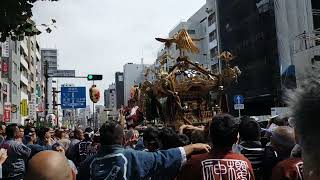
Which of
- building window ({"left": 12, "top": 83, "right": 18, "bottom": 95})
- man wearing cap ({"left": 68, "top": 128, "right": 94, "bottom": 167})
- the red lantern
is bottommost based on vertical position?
man wearing cap ({"left": 68, "top": 128, "right": 94, "bottom": 167})

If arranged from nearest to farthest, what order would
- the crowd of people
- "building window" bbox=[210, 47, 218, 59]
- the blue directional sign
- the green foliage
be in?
the crowd of people < the green foliage < the blue directional sign < "building window" bbox=[210, 47, 218, 59]

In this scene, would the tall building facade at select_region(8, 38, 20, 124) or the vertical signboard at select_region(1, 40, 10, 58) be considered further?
the tall building facade at select_region(8, 38, 20, 124)

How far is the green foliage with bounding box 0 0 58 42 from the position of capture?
7.68 m

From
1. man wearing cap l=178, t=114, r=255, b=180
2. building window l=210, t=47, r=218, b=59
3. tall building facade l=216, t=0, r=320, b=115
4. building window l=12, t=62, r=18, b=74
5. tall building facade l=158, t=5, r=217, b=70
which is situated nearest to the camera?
man wearing cap l=178, t=114, r=255, b=180

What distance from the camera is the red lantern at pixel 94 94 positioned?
24.8 meters

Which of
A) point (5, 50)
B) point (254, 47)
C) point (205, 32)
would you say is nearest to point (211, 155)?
point (5, 50)

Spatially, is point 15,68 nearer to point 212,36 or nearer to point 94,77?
point 94,77

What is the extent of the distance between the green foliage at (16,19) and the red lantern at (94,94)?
16224 mm

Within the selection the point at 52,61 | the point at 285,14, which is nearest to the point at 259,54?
the point at 285,14

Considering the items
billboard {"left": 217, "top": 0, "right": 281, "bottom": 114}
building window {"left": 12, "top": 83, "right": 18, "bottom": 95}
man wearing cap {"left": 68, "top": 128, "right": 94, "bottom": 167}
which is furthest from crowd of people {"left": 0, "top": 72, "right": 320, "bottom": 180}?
building window {"left": 12, "top": 83, "right": 18, "bottom": 95}

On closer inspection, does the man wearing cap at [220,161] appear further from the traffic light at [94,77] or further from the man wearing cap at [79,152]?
the traffic light at [94,77]

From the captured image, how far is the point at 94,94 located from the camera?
2489 cm

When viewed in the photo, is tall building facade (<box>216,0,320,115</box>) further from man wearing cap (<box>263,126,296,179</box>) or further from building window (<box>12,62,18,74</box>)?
man wearing cap (<box>263,126,296,179</box>)

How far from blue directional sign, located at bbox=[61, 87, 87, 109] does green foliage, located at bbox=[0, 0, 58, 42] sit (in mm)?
21665
